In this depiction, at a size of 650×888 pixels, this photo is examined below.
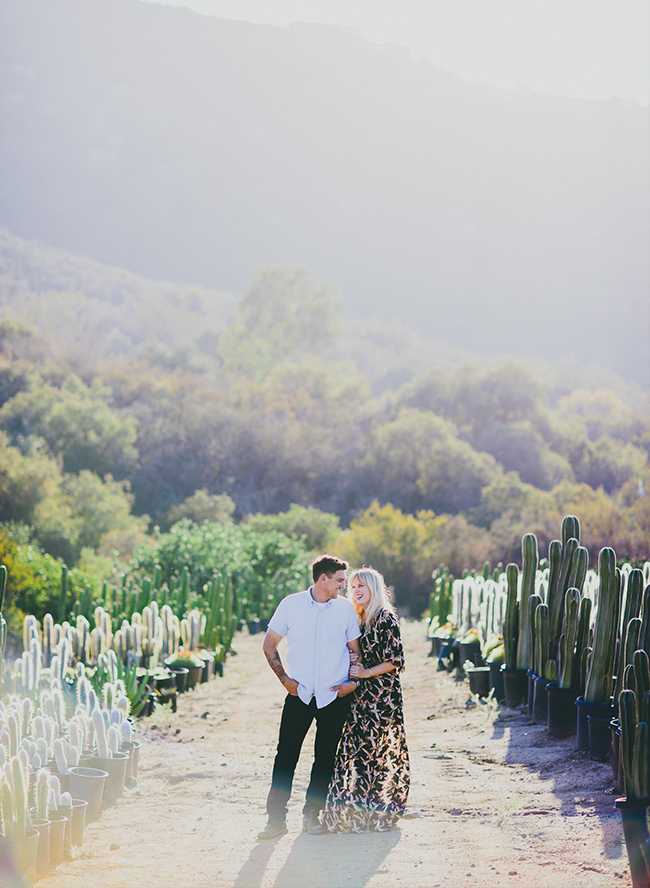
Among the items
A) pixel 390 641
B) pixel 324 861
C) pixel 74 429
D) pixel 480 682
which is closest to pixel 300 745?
pixel 324 861

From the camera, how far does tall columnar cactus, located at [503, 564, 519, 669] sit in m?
5.95

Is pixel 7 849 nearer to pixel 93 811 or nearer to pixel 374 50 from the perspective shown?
pixel 93 811

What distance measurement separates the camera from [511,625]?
5980 millimetres

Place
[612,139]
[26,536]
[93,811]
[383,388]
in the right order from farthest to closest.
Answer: [612,139] → [383,388] → [26,536] → [93,811]

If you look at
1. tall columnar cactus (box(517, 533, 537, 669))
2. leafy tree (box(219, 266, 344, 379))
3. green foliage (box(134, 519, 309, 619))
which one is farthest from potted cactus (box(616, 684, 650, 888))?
leafy tree (box(219, 266, 344, 379))

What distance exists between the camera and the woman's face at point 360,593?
370cm

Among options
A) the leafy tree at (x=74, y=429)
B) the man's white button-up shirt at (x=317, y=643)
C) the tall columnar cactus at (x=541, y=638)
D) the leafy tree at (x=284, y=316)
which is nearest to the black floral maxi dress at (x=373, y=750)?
the man's white button-up shirt at (x=317, y=643)

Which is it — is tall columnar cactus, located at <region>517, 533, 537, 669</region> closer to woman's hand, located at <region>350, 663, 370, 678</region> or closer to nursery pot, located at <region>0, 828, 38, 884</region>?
woman's hand, located at <region>350, 663, 370, 678</region>

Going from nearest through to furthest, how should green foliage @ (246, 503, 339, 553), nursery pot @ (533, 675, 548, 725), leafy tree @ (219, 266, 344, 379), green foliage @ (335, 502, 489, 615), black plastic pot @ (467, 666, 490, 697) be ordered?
nursery pot @ (533, 675, 548, 725)
black plastic pot @ (467, 666, 490, 697)
green foliage @ (335, 502, 489, 615)
green foliage @ (246, 503, 339, 553)
leafy tree @ (219, 266, 344, 379)

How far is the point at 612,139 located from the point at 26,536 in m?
69.6

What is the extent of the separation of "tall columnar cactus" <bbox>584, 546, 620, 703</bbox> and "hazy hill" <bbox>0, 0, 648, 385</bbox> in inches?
2202

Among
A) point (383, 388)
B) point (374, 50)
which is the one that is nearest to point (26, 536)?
point (383, 388)

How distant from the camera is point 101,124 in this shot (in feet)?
287

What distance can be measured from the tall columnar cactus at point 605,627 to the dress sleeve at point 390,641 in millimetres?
1378
